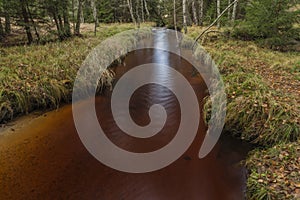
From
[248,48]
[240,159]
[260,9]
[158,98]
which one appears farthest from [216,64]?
[240,159]

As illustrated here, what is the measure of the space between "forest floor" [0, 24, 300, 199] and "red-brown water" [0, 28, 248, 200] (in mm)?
408

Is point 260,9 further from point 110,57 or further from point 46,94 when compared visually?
point 46,94

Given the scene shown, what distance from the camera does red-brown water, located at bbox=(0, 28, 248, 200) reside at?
12.6 feet

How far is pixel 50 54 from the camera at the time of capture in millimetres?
8523

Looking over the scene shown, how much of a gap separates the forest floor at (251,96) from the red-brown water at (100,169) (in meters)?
0.41

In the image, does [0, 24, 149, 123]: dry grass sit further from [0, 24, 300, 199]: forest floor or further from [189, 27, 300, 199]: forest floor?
[189, 27, 300, 199]: forest floor

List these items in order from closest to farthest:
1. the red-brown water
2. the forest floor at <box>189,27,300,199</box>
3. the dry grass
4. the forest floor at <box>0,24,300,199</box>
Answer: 1. the forest floor at <box>189,27,300,199</box>
2. the forest floor at <box>0,24,300,199</box>
3. the red-brown water
4. the dry grass

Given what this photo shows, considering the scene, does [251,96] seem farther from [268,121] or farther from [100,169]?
[100,169]

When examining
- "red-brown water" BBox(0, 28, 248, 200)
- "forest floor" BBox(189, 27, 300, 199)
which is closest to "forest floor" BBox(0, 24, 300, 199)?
"forest floor" BBox(189, 27, 300, 199)

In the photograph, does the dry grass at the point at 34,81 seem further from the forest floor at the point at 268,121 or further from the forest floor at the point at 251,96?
the forest floor at the point at 268,121

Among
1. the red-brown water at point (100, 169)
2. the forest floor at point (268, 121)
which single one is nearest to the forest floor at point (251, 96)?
the forest floor at point (268, 121)

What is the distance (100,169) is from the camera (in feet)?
14.5

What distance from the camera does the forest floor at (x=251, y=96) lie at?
3670 millimetres

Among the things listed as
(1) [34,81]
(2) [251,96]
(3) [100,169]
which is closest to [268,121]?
(2) [251,96]
